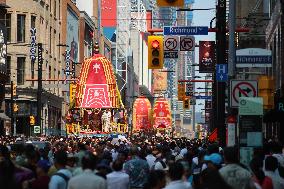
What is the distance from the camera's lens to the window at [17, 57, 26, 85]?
75.5 m

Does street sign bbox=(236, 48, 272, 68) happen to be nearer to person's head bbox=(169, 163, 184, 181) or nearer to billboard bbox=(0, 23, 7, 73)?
person's head bbox=(169, 163, 184, 181)

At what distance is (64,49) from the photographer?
9638 cm

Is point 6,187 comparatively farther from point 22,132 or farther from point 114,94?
point 22,132

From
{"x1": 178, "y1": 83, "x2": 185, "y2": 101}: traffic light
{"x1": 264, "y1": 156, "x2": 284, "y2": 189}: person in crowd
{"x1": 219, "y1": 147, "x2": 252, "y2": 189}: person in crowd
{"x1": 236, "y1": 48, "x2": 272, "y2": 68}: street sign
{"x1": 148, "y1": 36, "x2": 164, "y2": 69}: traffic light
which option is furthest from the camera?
{"x1": 178, "y1": 83, "x2": 185, "y2": 101}: traffic light

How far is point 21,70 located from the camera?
248 ft

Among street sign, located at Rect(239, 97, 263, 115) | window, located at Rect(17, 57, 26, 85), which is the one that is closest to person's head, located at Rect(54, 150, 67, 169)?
street sign, located at Rect(239, 97, 263, 115)

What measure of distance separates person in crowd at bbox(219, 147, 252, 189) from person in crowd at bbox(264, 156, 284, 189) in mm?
1360

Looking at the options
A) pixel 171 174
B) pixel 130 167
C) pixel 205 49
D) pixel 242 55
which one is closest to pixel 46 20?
pixel 205 49

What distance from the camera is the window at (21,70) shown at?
75.5 meters

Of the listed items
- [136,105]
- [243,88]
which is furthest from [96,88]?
Answer: [136,105]

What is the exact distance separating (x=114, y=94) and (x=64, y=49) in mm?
30384

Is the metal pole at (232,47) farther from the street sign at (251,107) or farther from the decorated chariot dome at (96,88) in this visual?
the decorated chariot dome at (96,88)

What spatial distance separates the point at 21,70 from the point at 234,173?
6538 centimetres

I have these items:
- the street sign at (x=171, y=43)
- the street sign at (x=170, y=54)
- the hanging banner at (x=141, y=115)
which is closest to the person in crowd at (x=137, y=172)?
the street sign at (x=171, y=43)
